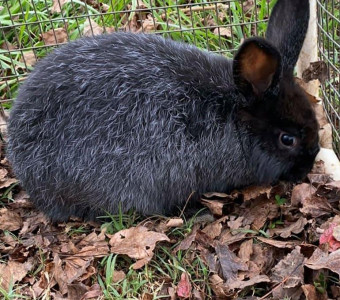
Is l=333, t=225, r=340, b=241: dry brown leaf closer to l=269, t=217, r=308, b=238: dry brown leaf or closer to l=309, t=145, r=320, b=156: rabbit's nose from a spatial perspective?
l=269, t=217, r=308, b=238: dry brown leaf

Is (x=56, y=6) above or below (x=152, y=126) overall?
above

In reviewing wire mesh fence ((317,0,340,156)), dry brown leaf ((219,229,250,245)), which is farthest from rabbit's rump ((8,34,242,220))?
wire mesh fence ((317,0,340,156))

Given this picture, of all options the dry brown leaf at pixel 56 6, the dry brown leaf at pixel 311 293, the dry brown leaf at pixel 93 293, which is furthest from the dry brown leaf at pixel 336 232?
the dry brown leaf at pixel 56 6

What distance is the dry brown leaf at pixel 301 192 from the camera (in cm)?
390

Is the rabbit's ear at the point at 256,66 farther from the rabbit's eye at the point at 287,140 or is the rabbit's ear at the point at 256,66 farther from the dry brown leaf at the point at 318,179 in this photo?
the dry brown leaf at the point at 318,179

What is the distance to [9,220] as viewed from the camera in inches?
161

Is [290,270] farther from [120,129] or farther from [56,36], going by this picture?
[56,36]

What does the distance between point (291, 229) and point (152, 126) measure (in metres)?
1.01

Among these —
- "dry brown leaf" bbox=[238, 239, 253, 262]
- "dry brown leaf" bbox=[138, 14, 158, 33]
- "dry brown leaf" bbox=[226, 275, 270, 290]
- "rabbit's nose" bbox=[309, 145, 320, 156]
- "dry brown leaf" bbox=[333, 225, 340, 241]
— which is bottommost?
"dry brown leaf" bbox=[238, 239, 253, 262]

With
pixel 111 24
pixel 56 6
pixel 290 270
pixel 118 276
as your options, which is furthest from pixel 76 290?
pixel 56 6

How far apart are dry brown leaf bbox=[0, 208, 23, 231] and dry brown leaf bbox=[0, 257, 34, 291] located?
384mm

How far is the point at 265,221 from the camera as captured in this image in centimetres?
379

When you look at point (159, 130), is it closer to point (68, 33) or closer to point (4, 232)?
point (4, 232)

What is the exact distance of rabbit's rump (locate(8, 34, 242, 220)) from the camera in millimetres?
3723
